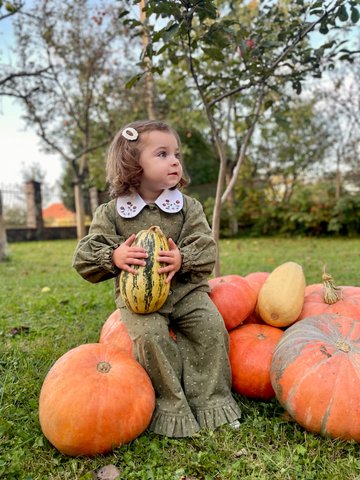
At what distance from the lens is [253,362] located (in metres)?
2.32

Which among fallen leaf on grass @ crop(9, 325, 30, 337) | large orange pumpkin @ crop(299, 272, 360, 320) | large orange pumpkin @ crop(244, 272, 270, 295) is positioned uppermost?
large orange pumpkin @ crop(244, 272, 270, 295)

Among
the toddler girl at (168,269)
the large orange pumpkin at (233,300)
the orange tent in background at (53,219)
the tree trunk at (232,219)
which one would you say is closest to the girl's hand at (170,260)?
the toddler girl at (168,269)

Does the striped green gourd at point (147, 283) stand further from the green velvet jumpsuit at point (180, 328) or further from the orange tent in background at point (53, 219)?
the orange tent in background at point (53, 219)

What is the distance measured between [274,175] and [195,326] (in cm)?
1450

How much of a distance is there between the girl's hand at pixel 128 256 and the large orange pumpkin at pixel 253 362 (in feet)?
2.68

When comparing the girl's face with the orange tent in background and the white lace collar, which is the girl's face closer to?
the white lace collar

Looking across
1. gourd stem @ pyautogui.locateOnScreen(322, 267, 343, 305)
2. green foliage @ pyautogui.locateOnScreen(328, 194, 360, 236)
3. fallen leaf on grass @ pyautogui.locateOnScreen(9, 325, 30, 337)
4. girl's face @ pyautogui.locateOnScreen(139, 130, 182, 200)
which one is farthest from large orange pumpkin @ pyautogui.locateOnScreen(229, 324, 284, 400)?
green foliage @ pyautogui.locateOnScreen(328, 194, 360, 236)

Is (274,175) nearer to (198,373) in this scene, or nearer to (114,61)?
(114,61)

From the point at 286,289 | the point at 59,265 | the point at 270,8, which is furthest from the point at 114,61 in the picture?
the point at 286,289

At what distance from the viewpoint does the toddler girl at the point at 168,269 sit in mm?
2102

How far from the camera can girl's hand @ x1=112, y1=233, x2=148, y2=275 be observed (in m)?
2.02

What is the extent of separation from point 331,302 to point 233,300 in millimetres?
606

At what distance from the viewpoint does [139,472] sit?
5.59 feet

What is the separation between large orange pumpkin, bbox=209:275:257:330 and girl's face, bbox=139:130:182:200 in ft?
2.40
